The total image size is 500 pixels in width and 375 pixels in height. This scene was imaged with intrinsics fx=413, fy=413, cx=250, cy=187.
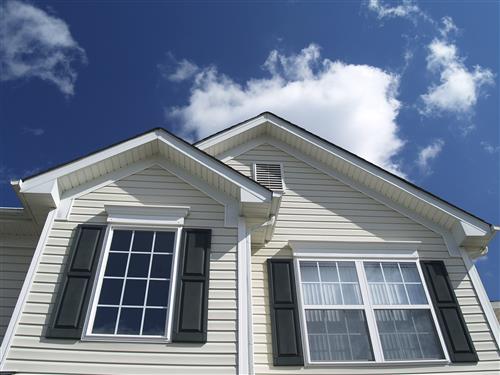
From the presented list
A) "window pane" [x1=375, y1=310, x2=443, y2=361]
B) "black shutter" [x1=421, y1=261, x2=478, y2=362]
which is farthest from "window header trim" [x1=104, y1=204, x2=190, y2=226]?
"black shutter" [x1=421, y1=261, x2=478, y2=362]

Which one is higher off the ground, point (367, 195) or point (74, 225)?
point (367, 195)

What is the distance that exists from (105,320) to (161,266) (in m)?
1.08

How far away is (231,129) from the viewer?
353 inches

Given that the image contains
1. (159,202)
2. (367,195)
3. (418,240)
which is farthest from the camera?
(367,195)

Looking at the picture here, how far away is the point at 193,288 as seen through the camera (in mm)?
5980

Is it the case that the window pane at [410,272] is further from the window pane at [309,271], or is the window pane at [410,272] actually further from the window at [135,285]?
the window at [135,285]

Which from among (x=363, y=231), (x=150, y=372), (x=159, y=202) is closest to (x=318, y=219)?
(x=363, y=231)

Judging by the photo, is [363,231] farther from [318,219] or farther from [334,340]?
[334,340]

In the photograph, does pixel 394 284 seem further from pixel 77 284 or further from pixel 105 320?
pixel 77 284

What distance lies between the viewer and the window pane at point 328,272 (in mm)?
7051

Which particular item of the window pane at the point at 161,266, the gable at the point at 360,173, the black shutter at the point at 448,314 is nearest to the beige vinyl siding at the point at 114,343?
the window pane at the point at 161,266

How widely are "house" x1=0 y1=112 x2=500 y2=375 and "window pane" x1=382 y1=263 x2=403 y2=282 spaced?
2 centimetres

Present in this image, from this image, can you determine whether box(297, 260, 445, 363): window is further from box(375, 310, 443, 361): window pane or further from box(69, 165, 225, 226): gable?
box(69, 165, 225, 226): gable

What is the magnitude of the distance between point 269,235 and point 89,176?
329 centimetres
